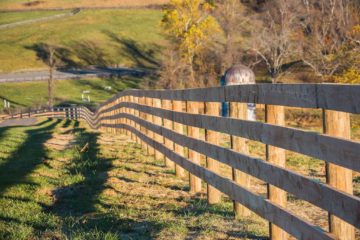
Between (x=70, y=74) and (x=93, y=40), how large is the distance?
14351mm

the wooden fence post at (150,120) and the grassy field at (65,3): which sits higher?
the grassy field at (65,3)

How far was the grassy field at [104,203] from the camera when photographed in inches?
293

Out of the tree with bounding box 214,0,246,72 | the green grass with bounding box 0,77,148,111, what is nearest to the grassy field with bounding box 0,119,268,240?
the tree with bounding box 214,0,246,72

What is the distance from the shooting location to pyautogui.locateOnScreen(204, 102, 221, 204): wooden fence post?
8.81 meters

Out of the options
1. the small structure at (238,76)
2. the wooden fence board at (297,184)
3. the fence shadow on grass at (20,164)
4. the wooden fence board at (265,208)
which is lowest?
the fence shadow on grass at (20,164)

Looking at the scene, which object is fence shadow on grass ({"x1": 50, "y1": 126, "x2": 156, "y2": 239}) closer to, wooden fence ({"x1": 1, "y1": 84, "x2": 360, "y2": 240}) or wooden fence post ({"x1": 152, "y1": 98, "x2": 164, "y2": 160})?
wooden fence post ({"x1": 152, "y1": 98, "x2": 164, "y2": 160})

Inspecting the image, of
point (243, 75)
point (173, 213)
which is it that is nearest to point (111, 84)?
point (243, 75)

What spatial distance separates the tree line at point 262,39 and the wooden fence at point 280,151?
4436 centimetres

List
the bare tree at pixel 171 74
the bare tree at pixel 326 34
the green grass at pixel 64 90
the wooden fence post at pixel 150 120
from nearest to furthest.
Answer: the wooden fence post at pixel 150 120 → the bare tree at pixel 326 34 → the bare tree at pixel 171 74 → the green grass at pixel 64 90

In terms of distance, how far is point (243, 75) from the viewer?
29016 millimetres

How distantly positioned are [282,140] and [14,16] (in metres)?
117

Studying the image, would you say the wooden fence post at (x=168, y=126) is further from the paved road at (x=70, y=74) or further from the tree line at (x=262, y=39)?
the paved road at (x=70, y=74)

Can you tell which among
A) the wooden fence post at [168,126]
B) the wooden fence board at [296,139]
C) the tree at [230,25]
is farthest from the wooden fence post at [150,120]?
the tree at [230,25]

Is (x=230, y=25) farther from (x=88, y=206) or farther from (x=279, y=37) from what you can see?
(x=88, y=206)
